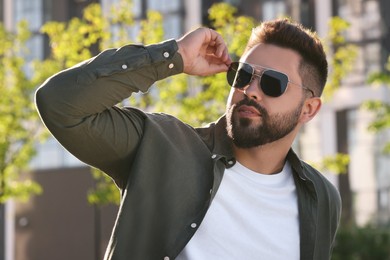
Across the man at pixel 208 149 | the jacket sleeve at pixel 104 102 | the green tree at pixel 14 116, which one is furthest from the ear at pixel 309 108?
the green tree at pixel 14 116

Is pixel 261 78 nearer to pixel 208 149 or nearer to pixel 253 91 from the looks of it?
pixel 253 91

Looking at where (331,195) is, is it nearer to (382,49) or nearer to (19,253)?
(382,49)

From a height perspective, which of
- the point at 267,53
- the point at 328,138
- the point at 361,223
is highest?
the point at 267,53

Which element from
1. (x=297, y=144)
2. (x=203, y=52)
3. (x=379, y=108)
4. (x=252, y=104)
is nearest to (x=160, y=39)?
(x=379, y=108)

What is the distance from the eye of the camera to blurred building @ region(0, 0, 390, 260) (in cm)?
3145

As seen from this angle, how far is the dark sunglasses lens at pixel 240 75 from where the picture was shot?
4.18 meters

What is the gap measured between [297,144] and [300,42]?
28.4m

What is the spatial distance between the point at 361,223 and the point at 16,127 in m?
13.4

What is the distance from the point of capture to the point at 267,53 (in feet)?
14.2

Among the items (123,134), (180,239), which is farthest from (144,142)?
(180,239)

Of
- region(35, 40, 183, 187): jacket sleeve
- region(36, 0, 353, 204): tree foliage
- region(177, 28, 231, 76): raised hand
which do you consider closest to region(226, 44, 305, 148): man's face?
region(177, 28, 231, 76): raised hand

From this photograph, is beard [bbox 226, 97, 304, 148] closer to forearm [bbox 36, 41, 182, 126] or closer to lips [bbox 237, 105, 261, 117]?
lips [bbox 237, 105, 261, 117]

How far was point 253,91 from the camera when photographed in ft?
13.6

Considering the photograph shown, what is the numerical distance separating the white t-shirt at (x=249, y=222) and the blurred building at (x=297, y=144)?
2723cm
